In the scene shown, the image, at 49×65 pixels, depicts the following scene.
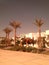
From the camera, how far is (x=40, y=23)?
3725 centimetres

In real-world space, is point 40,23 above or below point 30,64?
above

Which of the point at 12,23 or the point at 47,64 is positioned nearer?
the point at 47,64

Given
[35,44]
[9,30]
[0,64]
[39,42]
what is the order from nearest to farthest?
[0,64] < [39,42] < [35,44] < [9,30]

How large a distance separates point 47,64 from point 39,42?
77.3ft

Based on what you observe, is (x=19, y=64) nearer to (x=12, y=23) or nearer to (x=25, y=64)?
(x=25, y=64)

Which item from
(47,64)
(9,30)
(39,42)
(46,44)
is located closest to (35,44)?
(46,44)

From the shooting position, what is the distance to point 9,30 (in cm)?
5191

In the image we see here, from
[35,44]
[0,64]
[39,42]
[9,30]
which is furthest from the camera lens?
[9,30]

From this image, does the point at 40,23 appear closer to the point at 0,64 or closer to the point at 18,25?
the point at 18,25

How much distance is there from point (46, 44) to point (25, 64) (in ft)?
96.7

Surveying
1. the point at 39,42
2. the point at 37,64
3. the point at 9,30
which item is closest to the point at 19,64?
the point at 37,64

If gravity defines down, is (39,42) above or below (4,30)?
below

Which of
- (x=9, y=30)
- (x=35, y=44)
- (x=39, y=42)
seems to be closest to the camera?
(x=39, y=42)

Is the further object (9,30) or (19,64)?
(9,30)
